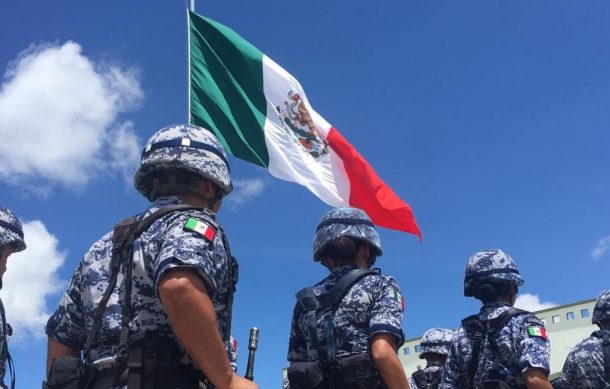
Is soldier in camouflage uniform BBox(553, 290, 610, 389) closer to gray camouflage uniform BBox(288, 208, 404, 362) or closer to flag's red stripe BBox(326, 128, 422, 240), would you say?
flag's red stripe BBox(326, 128, 422, 240)

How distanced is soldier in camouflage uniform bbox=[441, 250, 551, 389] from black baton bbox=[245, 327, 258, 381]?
239 cm

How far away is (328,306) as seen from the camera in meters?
4.40

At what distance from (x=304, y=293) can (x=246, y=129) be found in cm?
393

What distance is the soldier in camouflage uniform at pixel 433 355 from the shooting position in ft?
26.0

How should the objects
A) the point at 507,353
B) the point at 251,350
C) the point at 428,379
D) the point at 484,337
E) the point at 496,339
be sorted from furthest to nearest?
the point at 428,379, the point at 484,337, the point at 496,339, the point at 507,353, the point at 251,350

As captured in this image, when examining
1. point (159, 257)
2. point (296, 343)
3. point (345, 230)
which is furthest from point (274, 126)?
point (159, 257)

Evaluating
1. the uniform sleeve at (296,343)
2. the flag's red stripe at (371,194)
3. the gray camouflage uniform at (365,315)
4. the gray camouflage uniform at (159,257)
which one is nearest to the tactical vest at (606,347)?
the flag's red stripe at (371,194)

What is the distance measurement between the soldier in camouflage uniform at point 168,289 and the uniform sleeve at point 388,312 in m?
1.54

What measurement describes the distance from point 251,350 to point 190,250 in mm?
1101

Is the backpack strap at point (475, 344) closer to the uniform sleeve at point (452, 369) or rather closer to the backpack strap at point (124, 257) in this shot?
the uniform sleeve at point (452, 369)

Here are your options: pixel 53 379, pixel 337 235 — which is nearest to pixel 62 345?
pixel 53 379

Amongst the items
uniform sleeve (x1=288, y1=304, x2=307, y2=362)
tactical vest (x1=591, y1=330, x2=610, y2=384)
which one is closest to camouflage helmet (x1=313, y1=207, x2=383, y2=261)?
uniform sleeve (x1=288, y1=304, x2=307, y2=362)

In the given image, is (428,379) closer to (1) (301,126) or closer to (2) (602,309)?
(2) (602,309)

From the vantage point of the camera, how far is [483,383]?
5.00 meters
